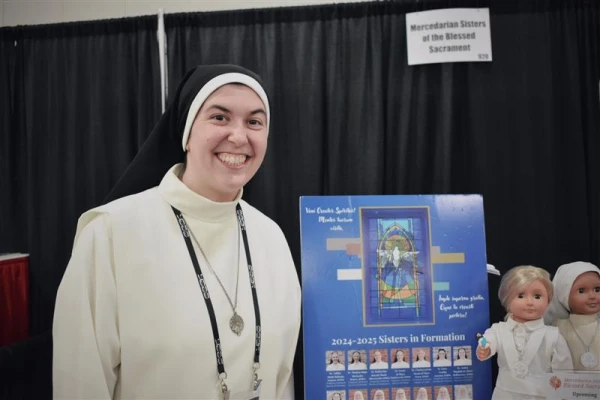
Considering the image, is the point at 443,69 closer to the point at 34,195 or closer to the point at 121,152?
the point at 121,152

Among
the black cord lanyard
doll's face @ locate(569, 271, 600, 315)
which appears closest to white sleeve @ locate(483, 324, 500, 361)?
doll's face @ locate(569, 271, 600, 315)

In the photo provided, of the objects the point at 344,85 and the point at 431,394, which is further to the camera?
the point at 344,85

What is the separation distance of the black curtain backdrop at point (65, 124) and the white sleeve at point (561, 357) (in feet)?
6.97

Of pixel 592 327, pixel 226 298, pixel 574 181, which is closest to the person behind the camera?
pixel 226 298

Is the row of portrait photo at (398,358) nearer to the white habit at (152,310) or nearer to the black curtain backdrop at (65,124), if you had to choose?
the white habit at (152,310)

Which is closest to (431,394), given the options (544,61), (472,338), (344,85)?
(472,338)

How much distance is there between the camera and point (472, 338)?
5.75ft

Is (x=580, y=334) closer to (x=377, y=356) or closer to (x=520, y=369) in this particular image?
(x=520, y=369)

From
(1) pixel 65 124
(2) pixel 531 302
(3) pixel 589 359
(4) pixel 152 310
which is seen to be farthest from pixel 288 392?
(1) pixel 65 124

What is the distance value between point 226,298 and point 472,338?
1092mm

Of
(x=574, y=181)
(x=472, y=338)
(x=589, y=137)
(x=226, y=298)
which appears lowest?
(x=472, y=338)

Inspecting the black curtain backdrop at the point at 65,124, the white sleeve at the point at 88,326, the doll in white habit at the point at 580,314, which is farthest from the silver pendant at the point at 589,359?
the black curtain backdrop at the point at 65,124

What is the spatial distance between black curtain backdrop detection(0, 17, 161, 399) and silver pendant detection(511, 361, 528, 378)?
203 cm

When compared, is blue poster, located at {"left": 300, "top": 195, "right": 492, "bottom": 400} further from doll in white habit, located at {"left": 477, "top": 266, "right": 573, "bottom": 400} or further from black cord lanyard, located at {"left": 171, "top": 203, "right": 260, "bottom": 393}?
black cord lanyard, located at {"left": 171, "top": 203, "right": 260, "bottom": 393}
